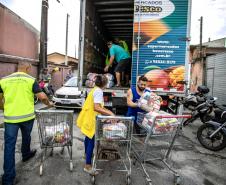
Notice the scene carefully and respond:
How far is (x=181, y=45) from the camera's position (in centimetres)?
589

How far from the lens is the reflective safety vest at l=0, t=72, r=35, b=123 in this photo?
3.63 m

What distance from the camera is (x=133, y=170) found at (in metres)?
4.32

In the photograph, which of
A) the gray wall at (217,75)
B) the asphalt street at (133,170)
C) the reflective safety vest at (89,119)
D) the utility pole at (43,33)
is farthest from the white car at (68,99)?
the gray wall at (217,75)

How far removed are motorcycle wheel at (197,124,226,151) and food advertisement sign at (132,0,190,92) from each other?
3.84 ft

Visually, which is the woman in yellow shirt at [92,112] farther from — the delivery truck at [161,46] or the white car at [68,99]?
the white car at [68,99]

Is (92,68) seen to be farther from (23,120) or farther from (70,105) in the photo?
(23,120)

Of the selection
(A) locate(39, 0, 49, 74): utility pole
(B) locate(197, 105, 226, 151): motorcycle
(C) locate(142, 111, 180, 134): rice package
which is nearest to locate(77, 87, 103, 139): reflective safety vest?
(C) locate(142, 111, 180, 134): rice package

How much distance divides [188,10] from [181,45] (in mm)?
860

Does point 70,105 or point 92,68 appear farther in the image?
point 70,105

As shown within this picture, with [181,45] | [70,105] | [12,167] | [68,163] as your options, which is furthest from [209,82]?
[12,167]

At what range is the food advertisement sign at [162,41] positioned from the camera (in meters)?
5.87

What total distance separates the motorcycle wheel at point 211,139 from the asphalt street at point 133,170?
0.64 feet

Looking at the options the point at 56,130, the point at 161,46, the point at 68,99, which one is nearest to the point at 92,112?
the point at 56,130

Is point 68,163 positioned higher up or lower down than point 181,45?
lower down
